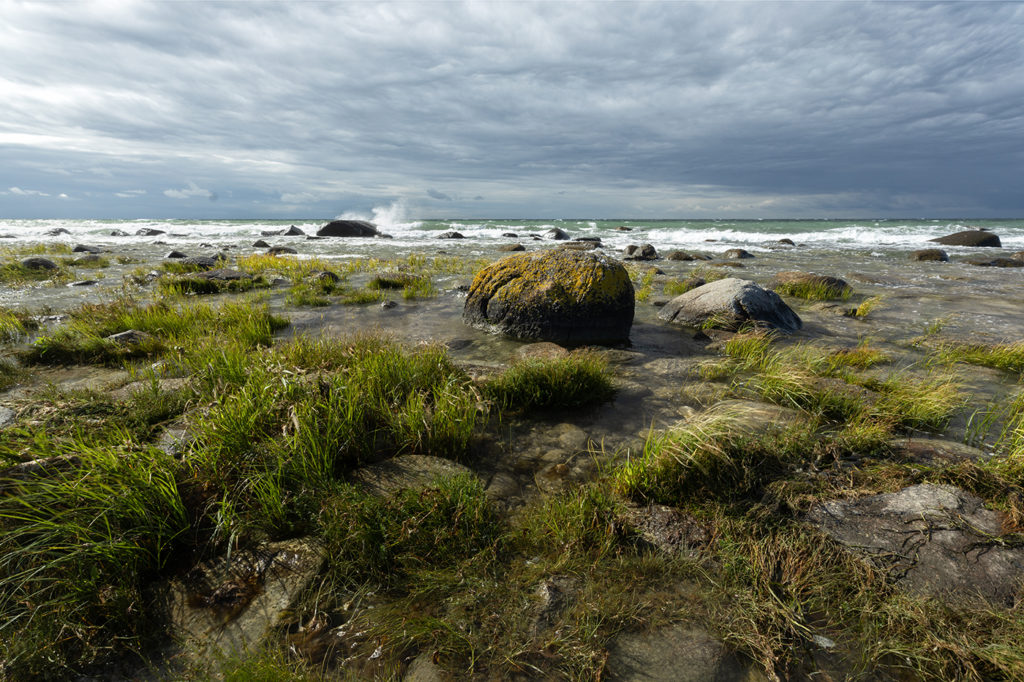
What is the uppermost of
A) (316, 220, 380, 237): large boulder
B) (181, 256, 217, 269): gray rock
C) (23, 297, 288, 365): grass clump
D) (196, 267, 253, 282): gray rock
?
(316, 220, 380, 237): large boulder

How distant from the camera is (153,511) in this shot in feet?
8.11

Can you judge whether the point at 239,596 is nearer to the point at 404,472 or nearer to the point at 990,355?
the point at 404,472

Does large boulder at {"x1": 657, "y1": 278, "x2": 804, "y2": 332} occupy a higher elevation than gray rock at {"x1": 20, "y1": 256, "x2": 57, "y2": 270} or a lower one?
lower

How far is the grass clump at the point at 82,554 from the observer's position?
193cm

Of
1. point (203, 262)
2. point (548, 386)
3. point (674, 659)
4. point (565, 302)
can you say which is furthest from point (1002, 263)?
point (203, 262)

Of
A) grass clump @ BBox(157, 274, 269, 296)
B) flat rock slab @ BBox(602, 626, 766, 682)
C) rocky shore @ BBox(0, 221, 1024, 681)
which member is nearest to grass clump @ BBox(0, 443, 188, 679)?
rocky shore @ BBox(0, 221, 1024, 681)

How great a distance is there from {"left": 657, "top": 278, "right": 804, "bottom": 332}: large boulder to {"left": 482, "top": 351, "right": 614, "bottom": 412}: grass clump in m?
4.25

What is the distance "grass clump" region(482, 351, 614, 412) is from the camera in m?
4.48

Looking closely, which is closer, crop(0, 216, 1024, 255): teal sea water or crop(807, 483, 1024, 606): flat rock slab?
crop(807, 483, 1024, 606): flat rock slab

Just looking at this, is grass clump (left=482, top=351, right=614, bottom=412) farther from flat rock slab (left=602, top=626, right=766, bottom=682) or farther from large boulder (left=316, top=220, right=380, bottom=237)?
large boulder (left=316, top=220, right=380, bottom=237)

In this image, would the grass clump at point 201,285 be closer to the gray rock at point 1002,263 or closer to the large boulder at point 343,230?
the gray rock at point 1002,263

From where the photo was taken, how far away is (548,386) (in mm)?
4535

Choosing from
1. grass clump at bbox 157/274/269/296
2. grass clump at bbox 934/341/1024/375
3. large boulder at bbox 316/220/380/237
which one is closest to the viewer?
grass clump at bbox 934/341/1024/375

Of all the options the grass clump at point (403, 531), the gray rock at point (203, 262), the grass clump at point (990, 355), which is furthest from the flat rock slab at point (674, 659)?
the gray rock at point (203, 262)
